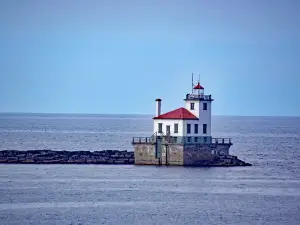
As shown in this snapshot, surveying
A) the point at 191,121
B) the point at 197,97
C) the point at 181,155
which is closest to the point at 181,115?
Answer: the point at 191,121

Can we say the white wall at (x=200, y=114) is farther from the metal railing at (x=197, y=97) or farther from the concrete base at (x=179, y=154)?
the concrete base at (x=179, y=154)

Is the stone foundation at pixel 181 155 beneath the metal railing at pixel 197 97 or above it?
beneath

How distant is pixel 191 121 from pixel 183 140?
1904mm

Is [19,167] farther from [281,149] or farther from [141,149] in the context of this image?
[281,149]

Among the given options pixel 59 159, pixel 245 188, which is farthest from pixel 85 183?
pixel 59 159

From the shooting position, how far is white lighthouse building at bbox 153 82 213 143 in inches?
2945

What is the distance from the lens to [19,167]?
79500 millimetres

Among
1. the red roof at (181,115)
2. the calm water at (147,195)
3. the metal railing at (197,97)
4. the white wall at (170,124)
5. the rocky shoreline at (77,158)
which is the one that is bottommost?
the calm water at (147,195)

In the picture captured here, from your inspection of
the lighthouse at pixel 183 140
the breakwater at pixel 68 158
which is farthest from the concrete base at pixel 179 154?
the breakwater at pixel 68 158

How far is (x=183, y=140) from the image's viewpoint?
2918 inches

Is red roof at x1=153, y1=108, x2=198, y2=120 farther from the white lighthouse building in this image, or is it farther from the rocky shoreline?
the rocky shoreline

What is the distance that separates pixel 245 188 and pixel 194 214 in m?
12.2

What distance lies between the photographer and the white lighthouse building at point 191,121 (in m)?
74.8

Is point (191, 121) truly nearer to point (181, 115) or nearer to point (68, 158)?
point (181, 115)
